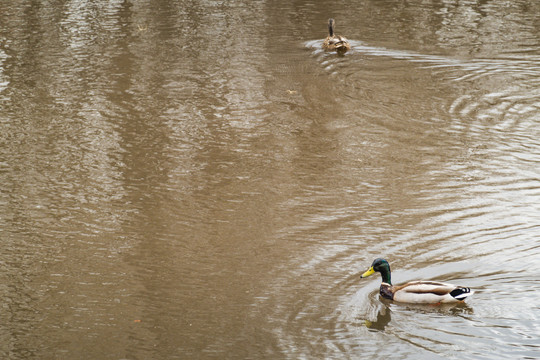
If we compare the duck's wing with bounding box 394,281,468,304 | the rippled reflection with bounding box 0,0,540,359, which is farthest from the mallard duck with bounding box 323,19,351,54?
the duck's wing with bounding box 394,281,468,304

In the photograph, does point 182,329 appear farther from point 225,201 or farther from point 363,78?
point 363,78

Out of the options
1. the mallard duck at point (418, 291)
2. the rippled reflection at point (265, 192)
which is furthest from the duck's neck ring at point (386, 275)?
the rippled reflection at point (265, 192)

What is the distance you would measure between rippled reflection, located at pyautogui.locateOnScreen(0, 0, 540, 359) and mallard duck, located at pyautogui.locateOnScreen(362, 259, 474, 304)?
0.11 meters

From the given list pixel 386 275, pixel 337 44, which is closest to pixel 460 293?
pixel 386 275

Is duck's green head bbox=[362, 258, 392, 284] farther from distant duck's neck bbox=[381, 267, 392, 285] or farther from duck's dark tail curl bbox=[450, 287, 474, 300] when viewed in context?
duck's dark tail curl bbox=[450, 287, 474, 300]

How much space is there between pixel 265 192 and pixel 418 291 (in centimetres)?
339

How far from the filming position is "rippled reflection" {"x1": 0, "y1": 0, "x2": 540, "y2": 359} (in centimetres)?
714

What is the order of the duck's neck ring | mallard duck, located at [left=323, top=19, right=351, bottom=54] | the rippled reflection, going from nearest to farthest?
the rippled reflection, the duck's neck ring, mallard duck, located at [left=323, top=19, right=351, bottom=54]

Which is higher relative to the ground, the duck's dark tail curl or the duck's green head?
the duck's green head

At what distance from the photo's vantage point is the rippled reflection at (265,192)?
7.14 metres

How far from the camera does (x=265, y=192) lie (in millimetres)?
10227

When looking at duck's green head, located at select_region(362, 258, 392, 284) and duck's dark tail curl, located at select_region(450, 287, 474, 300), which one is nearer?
duck's dark tail curl, located at select_region(450, 287, 474, 300)

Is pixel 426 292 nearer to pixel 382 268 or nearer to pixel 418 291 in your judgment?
pixel 418 291

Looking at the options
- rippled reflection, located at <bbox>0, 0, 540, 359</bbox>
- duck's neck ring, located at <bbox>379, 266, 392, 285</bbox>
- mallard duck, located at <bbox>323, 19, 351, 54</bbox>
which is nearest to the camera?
rippled reflection, located at <bbox>0, 0, 540, 359</bbox>
